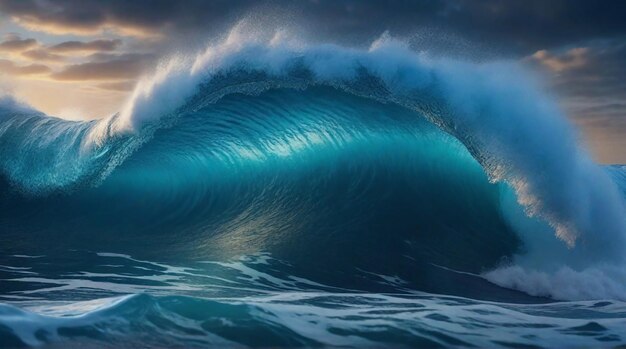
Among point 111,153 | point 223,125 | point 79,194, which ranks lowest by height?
point 79,194

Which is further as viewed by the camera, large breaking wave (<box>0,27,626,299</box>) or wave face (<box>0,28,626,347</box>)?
large breaking wave (<box>0,27,626,299</box>)

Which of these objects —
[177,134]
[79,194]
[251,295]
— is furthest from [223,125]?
[251,295]

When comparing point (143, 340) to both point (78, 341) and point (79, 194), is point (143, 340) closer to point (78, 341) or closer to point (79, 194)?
point (78, 341)

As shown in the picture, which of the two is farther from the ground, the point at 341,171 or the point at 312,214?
the point at 341,171

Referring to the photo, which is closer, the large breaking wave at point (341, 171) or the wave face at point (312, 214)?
the wave face at point (312, 214)

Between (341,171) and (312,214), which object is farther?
(341,171)
